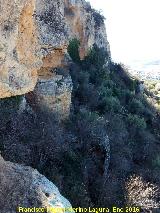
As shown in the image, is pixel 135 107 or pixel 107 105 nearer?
pixel 107 105

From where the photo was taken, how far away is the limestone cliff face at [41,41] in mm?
11375

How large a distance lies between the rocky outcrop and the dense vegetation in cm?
368

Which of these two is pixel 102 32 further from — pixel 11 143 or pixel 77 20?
pixel 11 143

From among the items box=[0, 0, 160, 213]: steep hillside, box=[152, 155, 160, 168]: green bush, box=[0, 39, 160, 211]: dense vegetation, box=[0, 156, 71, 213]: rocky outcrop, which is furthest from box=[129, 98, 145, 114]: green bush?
box=[0, 156, 71, 213]: rocky outcrop

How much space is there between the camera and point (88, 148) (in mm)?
25062

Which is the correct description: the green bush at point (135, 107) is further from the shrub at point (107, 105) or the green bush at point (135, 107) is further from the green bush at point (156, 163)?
the green bush at point (156, 163)

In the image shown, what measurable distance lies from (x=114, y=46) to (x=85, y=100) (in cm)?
9419

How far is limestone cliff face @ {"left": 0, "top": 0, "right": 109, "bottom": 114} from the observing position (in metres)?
11.4

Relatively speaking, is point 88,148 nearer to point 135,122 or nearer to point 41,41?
point 41,41

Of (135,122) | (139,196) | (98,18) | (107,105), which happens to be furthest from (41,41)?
(98,18)

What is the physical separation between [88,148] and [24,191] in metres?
11.0

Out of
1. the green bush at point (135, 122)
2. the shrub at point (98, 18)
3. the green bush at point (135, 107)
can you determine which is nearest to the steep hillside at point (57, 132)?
the green bush at point (135, 122)

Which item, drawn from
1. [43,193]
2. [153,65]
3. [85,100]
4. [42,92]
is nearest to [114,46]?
[153,65]

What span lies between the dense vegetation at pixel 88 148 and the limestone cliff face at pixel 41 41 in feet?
5.97
